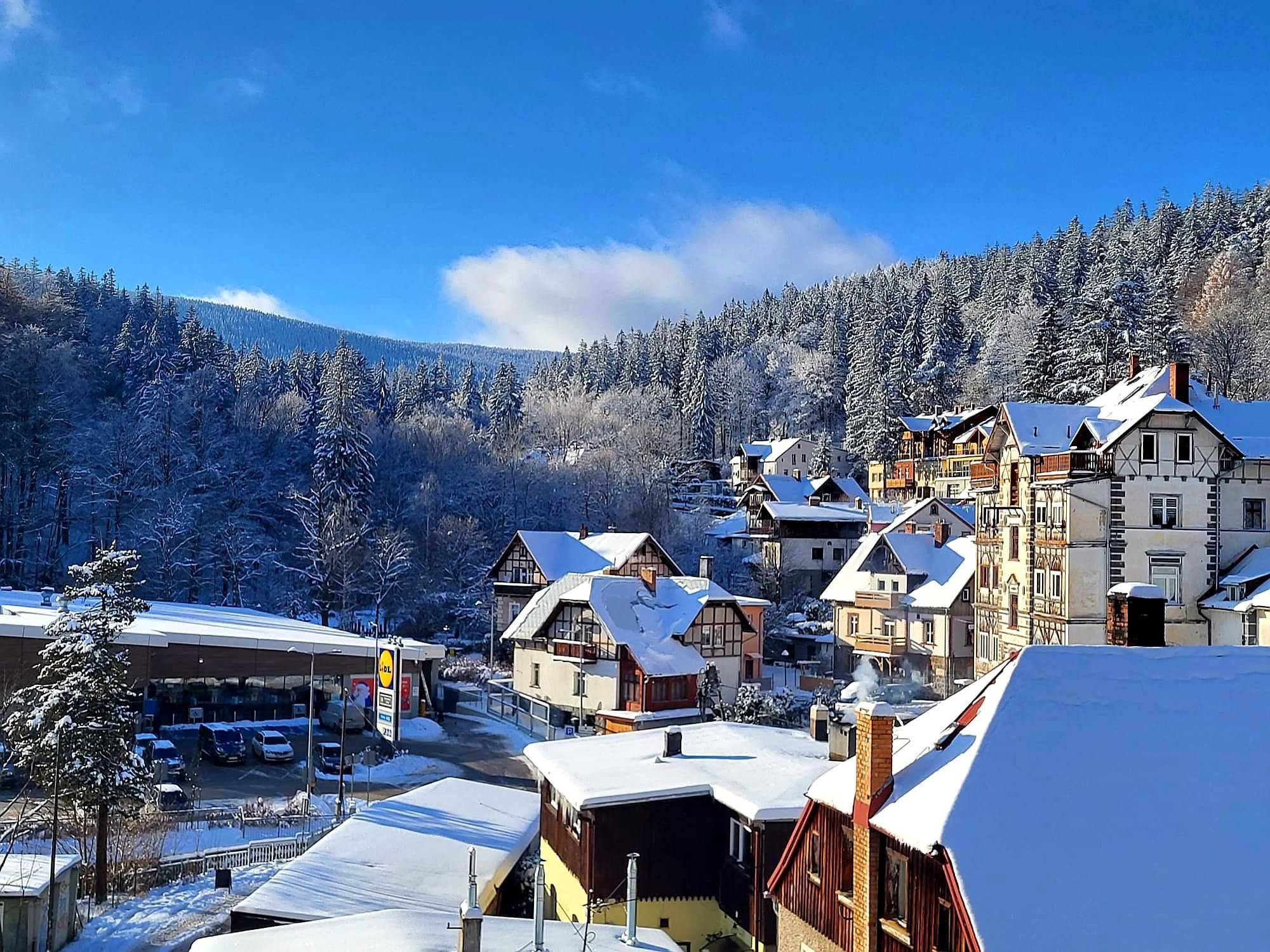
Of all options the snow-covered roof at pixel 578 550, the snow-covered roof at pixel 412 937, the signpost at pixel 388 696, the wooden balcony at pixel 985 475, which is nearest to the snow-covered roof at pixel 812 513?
the snow-covered roof at pixel 578 550

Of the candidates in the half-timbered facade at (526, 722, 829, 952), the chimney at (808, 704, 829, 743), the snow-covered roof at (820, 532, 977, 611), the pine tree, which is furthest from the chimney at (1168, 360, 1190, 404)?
the pine tree

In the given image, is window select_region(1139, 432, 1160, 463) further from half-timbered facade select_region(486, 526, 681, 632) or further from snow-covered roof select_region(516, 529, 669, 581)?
half-timbered facade select_region(486, 526, 681, 632)

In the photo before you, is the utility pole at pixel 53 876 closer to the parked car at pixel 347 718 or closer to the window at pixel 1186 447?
the parked car at pixel 347 718

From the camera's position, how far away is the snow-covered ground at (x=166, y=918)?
2216 centimetres

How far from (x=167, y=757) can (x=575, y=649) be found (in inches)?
680

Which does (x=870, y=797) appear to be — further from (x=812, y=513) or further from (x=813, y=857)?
(x=812, y=513)

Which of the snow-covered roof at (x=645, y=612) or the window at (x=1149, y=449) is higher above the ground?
the window at (x=1149, y=449)

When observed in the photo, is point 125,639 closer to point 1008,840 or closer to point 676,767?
point 676,767

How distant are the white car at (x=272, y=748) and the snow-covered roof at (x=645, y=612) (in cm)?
1330

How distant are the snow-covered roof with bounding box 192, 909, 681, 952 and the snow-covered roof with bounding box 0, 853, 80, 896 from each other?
681 cm

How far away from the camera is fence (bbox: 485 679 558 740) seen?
151 ft

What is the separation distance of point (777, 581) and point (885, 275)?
362ft

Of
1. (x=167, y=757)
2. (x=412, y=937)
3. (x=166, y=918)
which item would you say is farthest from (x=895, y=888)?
(x=167, y=757)

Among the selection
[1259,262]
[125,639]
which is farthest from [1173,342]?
[125,639]
